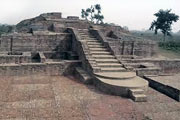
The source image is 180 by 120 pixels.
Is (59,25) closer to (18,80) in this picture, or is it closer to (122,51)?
(122,51)

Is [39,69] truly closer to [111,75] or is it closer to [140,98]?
[111,75]

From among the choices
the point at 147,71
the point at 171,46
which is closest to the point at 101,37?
the point at 147,71

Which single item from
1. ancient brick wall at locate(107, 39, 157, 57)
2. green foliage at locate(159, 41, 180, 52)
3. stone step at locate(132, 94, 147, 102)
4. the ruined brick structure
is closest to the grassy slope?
green foliage at locate(159, 41, 180, 52)

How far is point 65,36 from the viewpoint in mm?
14539

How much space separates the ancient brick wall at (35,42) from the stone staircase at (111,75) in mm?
1853

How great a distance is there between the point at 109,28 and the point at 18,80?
9.92 m

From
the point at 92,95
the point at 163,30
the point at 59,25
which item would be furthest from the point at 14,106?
the point at 163,30

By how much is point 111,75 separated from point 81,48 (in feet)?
9.89

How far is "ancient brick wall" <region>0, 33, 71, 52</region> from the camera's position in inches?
527

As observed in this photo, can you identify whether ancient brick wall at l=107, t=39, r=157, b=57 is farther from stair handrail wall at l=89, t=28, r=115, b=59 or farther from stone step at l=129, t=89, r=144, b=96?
stone step at l=129, t=89, r=144, b=96

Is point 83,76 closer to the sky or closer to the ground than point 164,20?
closer to the ground

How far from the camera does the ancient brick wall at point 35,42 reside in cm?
1338

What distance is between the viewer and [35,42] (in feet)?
45.6

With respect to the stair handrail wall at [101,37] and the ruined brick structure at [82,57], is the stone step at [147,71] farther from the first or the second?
the stair handrail wall at [101,37]
